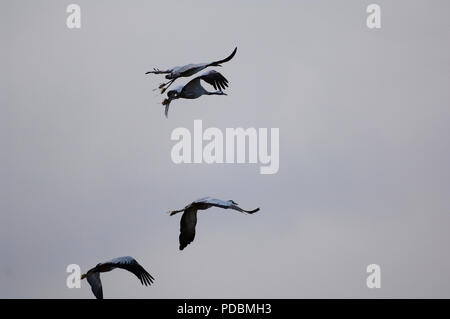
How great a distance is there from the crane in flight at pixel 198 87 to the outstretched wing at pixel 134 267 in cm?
471

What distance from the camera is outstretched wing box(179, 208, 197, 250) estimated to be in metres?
32.0

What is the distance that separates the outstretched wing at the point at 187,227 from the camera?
105ft

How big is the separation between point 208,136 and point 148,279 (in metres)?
6.67

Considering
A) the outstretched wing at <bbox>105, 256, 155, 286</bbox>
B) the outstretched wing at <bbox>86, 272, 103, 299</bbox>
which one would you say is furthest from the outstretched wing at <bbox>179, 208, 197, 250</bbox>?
the outstretched wing at <bbox>86, 272, 103, 299</bbox>

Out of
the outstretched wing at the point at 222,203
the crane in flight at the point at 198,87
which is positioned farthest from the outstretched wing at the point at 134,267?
the crane in flight at the point at 198,87

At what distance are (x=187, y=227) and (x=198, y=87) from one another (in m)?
3.73

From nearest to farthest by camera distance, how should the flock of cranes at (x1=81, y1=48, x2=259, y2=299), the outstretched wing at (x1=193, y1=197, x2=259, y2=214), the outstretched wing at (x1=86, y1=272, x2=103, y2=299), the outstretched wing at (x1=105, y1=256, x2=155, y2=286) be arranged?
the outstretched wing at (x1=193, y1=197, x2=259, y2=214)
the flock of cranes at (x1=81, y1=48, x2=259, y2=299)
the outstretched wing at (x1=105, y1=256, x2=155, y2=286)
the outstretched wing at (x1=86, y1=272, x2=103, y2=299)

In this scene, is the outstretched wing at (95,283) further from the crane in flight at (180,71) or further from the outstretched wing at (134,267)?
the crane in flight at (180,71)

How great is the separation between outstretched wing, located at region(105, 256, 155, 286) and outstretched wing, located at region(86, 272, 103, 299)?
0.57m

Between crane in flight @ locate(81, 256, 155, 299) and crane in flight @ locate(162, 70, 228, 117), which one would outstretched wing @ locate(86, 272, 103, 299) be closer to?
crane in flight @ locate(81, 256, 155, 299)

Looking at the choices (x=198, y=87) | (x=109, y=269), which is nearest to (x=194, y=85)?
(x=198, y=87)
